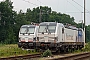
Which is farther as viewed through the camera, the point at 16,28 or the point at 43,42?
the point at 16,28

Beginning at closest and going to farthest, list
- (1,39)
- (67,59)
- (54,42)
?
1. (67,59)
2. (54,42)
3. (1,39)

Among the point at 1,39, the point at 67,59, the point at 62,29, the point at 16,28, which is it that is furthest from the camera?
the point at 16,28

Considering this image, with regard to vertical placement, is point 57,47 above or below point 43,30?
below

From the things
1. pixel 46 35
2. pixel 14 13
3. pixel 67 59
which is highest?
pixel 14 13

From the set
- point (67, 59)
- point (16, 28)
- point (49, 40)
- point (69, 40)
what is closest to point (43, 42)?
point (49, 40)

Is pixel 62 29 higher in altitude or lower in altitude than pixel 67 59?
higher

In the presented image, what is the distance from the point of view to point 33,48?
101 feet

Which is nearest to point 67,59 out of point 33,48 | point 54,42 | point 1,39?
point 54,42

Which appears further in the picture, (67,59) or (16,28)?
(16,28)

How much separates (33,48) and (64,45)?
3.85m

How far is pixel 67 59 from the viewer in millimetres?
18766

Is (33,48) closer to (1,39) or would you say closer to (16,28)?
(1,39)

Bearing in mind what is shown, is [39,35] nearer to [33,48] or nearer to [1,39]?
[33,48]

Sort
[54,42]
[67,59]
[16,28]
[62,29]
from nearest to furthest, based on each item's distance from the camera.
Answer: [67,59], [54,42], [62,29], [16,28]
